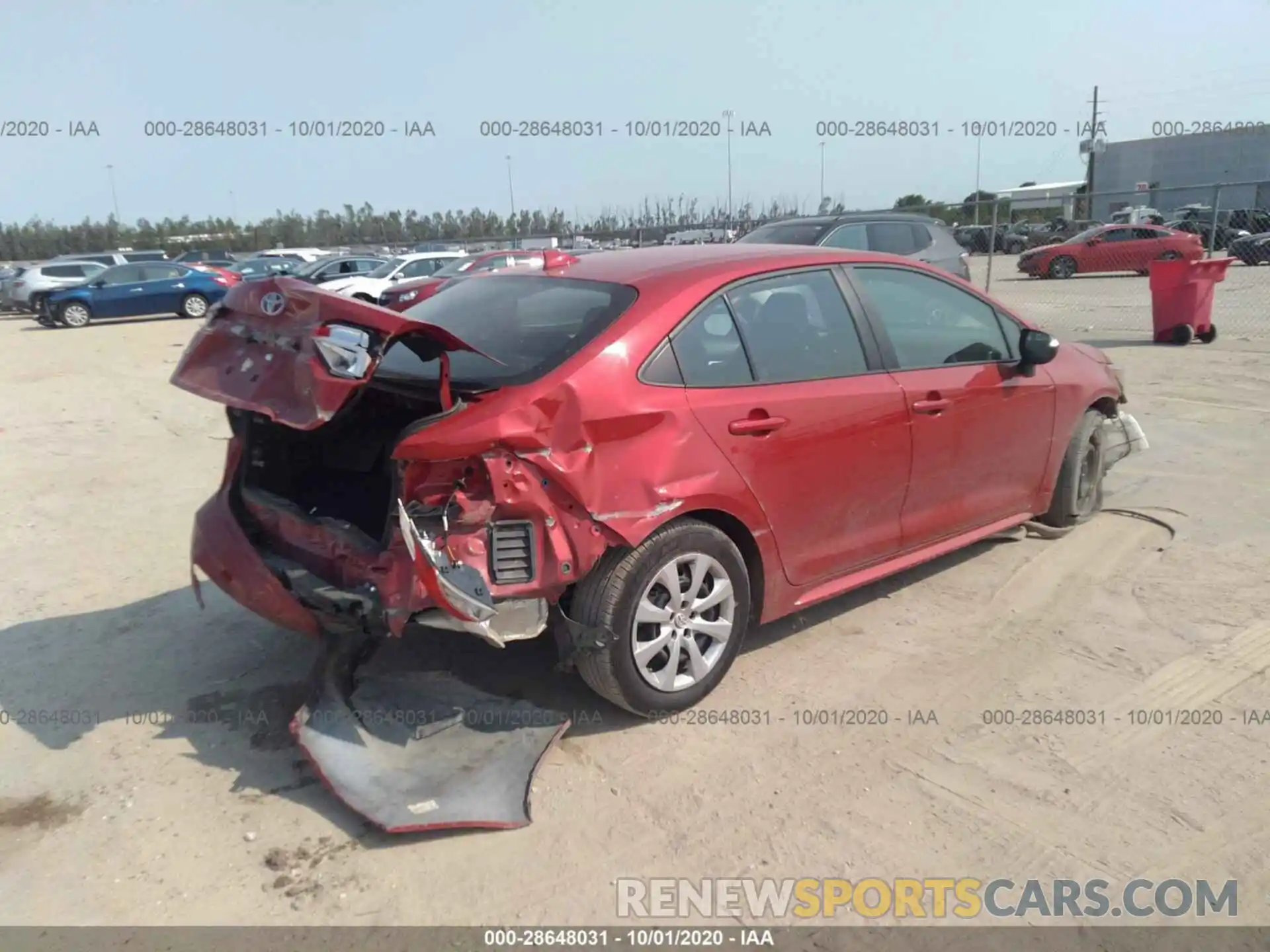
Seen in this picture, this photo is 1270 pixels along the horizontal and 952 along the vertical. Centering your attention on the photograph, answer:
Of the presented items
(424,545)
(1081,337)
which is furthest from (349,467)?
(1081,337)

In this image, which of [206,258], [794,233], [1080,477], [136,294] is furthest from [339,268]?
[1080,477]

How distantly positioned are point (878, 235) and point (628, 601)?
369 inches

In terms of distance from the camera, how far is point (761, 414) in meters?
3.76

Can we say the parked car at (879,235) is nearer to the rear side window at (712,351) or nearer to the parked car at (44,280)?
the rear side window at (712,351)

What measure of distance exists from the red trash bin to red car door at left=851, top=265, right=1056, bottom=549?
8.79m

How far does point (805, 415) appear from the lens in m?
3.88

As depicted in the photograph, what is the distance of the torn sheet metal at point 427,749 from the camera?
122 inches

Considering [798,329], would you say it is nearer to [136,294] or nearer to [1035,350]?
[1035,350]

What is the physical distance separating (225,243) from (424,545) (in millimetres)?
59562

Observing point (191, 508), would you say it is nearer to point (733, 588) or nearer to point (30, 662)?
point (30, 662)

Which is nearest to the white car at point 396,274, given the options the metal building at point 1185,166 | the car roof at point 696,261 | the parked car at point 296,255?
the parked car at point 296,255

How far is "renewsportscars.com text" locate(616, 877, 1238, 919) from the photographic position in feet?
8.91

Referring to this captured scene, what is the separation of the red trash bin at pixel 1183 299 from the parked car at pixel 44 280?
23610 mm

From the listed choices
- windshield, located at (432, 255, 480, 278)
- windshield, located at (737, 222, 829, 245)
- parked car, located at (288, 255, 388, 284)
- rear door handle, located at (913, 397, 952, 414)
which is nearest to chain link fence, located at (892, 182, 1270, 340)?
windshield, located at (737, 222, 829, 245)
